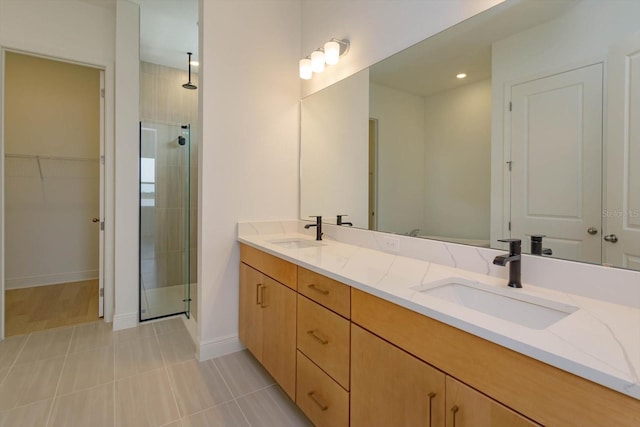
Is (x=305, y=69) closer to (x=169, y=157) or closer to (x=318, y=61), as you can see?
(x=318, y=61)

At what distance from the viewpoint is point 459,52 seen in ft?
4.91

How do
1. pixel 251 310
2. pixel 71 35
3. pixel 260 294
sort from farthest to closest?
1. pixel 71 35
2. pixel 251 310
3. pixel 260 294

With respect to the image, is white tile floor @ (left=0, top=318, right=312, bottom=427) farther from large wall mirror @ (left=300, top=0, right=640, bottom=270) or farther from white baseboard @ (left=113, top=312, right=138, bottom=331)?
large wall mirror @ (left=300, top=0, right=640, bottom=270)

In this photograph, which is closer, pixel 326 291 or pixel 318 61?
pixel 326 291

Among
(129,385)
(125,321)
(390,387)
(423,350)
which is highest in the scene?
(423,350)

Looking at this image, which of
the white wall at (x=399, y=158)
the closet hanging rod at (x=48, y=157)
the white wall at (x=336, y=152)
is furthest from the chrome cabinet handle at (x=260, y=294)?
the closet hanging rod at (x=48, y=157)

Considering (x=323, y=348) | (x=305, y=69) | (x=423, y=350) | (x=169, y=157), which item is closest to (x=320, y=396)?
(x=323, y=348)

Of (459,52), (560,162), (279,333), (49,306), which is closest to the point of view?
(560,162)

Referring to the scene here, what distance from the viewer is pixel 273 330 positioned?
1.79 meters

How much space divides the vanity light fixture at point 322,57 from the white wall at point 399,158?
409 millimetres

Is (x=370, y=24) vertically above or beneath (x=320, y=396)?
above

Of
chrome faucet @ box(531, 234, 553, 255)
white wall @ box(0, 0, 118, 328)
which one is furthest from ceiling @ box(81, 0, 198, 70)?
chrome faucet @ box(531, 234, 553, 255)

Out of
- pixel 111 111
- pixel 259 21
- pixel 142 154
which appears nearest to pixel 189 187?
pixel 142 154

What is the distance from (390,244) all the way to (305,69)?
152 centimetres
